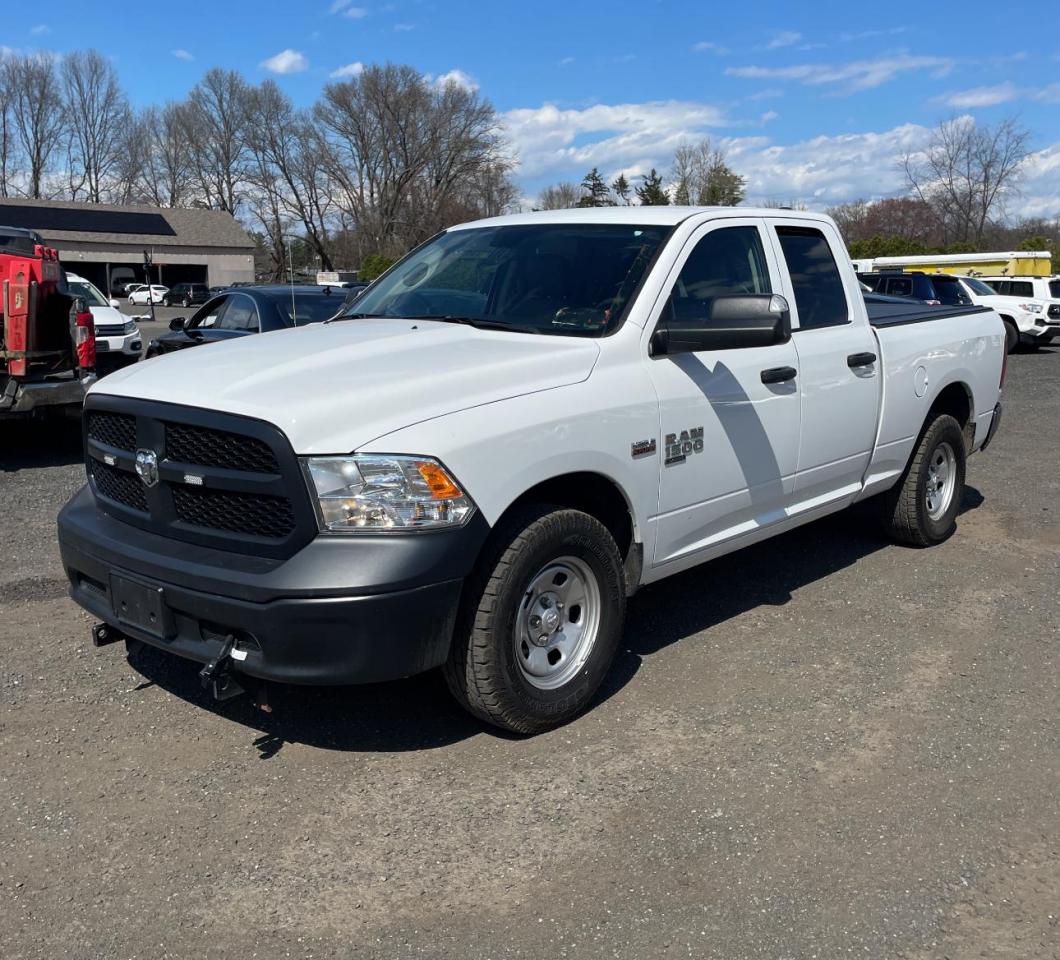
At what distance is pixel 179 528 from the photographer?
363 centimetres

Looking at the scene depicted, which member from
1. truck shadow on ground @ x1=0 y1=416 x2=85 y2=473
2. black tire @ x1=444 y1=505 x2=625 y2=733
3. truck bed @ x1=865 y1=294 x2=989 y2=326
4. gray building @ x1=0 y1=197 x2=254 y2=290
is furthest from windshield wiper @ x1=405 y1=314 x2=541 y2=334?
gray building @ x1=0 y1=197 x2=254 y2=290

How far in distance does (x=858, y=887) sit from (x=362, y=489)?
191 cm

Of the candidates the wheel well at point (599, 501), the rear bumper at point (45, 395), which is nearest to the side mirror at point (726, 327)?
the wheel well at point (599, 501)

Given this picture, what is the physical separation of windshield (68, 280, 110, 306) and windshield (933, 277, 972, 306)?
15.8 metres

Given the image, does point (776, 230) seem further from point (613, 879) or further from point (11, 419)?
point (11, 419)

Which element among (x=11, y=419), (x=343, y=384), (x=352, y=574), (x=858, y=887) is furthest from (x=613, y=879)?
(x=11, y=419)

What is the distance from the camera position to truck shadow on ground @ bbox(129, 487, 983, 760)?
3.99 metres

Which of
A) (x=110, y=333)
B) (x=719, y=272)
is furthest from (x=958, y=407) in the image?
(x=110, y=333)

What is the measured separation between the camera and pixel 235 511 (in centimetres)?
350

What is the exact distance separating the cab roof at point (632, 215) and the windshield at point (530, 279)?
0.20 feet

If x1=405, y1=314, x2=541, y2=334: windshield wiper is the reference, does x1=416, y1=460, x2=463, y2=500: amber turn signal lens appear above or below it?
below

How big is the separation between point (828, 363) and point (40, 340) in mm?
6733

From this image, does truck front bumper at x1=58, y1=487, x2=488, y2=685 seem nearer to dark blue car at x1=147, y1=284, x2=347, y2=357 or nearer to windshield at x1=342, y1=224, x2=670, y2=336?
windshield at x1=342, y1=224, x2=670, y2=336

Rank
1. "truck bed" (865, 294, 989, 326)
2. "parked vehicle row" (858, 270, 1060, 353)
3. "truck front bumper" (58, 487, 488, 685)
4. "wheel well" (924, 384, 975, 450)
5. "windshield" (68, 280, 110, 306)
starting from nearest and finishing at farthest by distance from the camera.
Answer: "truck front bumper" (58, 487, 488, 685)
"truck bed" (865, 294, 989, 326)
"wheel well" (924, 384, 975, 450)
"windshield" (68, 280, 110, 306)
"parked vehicle row" (858, 270, 1060, 353)
